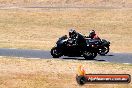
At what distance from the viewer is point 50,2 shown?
68688 millimetres

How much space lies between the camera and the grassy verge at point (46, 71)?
68.9 ft

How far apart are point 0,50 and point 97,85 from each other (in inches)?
542

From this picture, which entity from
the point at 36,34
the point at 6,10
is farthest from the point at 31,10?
the point at 36,34

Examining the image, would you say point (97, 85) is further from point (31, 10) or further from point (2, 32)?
point (31, 10)

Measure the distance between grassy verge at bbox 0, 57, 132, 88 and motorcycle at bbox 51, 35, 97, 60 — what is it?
4.11 feet

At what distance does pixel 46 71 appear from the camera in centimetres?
2366

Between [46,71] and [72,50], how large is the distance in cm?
521

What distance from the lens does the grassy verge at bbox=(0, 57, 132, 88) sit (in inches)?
827

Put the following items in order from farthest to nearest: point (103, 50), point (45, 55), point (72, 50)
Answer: point (103, 50), point (45, 55), point (72, 50)

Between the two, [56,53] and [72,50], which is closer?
[72,50]

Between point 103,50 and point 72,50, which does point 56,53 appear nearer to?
point 72,50

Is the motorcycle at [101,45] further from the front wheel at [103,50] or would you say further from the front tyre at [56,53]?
the front tyre at [56,53]

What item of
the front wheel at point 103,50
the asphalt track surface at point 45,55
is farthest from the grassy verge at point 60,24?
the asphalt track surface at point 45,55

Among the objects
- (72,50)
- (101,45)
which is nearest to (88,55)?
(72,50)
